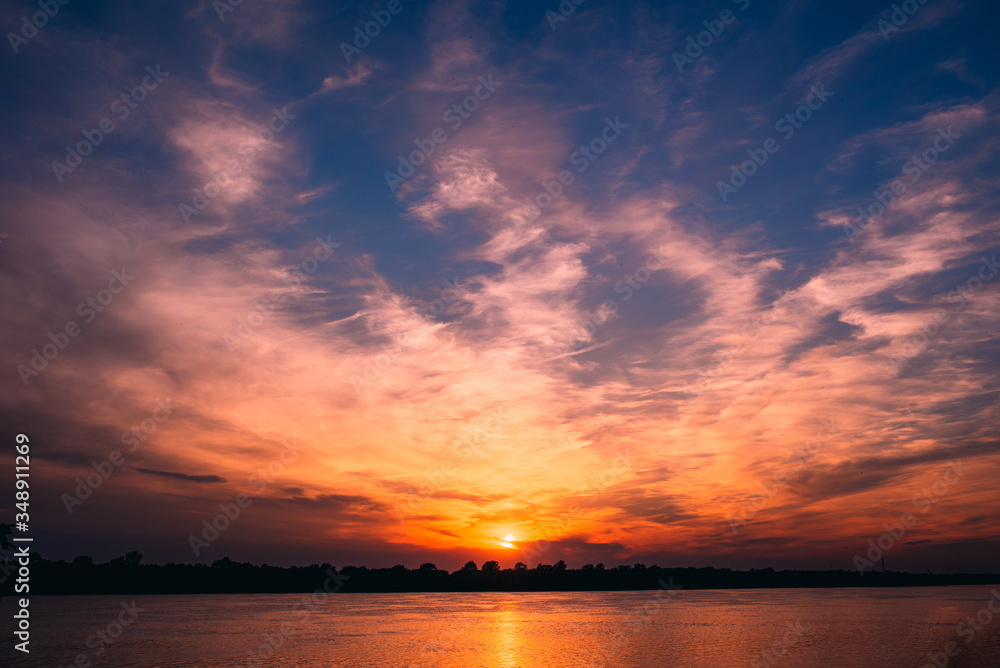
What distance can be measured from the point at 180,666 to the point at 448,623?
60133 millimetres

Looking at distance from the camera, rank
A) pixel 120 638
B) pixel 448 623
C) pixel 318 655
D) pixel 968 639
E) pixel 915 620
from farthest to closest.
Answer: pixel 448 623
pixel 915 620
pixel 120 638
pixel 968 639
pixel 318 655

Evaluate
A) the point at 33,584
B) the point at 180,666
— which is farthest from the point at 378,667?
the point at 33,584

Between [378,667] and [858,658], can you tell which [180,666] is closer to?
[378,667]

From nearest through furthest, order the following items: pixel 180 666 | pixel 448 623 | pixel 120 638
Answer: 1. pixel 180 666
2. pixel 120 638
3. pixel 448 623

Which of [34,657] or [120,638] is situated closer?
[34,657]

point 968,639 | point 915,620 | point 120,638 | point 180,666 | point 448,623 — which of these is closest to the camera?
point 180,666

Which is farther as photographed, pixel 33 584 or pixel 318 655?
pixel 33 584

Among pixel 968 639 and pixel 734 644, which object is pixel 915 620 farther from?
pixel 734 644

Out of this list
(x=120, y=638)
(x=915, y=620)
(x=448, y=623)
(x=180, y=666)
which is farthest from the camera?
(x=448, y=623)

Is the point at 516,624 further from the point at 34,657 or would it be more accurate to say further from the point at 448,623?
the point at 34,657

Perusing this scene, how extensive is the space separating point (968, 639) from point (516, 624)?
61146mm

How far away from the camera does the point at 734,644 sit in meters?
68.0

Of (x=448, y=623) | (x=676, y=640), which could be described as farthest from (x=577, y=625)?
(x=676, y=640)

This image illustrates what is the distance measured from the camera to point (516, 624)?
335 ft
